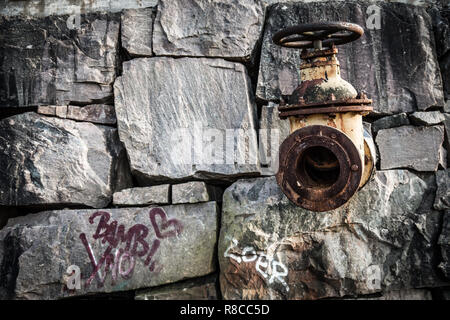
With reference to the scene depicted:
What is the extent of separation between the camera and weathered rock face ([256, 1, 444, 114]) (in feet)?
8.86

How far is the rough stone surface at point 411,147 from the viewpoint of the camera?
2.62 meters

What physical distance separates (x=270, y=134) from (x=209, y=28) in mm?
795

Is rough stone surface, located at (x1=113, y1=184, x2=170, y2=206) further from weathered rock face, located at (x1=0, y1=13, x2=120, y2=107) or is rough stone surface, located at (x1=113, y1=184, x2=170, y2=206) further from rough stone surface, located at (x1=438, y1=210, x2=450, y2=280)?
rough stone surface, located at (x1=438, y1=210, x2=450, y2=280)

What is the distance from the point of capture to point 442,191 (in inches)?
101

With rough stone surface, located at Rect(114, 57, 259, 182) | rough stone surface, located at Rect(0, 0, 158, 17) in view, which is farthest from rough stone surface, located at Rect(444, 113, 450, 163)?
rough stone surface, located at Rect(0, 0, 158, 17)

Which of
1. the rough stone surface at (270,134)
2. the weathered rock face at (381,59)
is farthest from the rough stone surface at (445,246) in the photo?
the rough stone surface at (270,134)

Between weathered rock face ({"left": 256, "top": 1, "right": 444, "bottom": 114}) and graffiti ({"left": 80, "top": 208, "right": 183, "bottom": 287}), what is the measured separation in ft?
3.35

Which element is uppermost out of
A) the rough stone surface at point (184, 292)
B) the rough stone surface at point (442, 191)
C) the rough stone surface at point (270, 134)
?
the rough stone surface at point (270, 134)

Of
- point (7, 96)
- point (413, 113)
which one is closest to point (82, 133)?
point (7, 96)

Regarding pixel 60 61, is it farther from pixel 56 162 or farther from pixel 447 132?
pixel 447 132

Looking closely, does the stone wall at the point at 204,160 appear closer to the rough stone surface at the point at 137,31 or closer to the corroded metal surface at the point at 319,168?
the rough stone surface at the point at 137,31

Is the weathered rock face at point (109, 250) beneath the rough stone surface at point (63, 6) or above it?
beneath

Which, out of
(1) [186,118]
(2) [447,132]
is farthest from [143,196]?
(2) [447,132]

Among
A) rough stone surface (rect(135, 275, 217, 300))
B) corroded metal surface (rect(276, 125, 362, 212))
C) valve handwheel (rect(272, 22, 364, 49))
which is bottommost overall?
rough stone surface (rect(135, 275, 217, 300))
